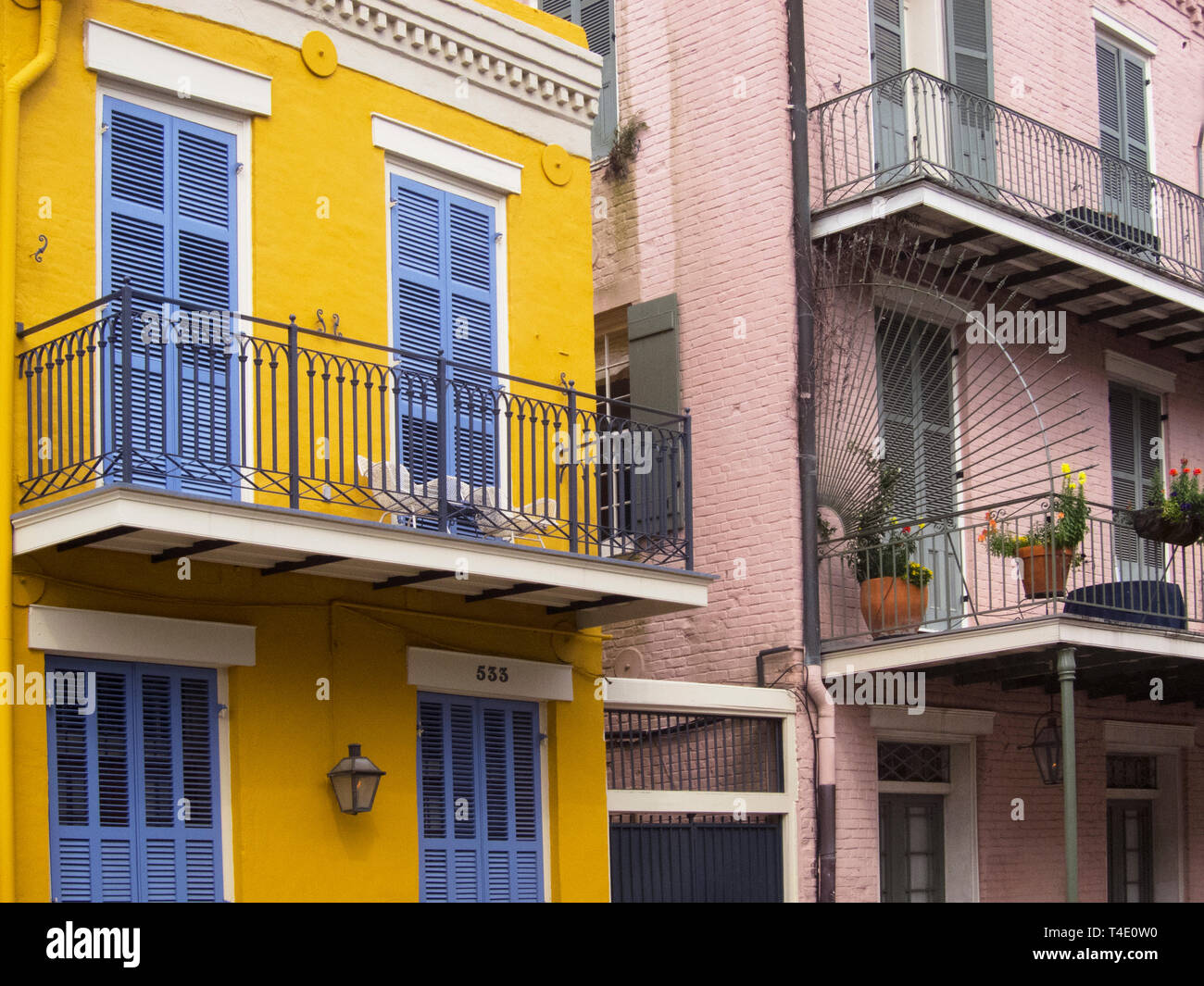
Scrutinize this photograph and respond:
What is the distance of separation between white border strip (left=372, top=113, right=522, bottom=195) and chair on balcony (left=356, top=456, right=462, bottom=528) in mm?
2070

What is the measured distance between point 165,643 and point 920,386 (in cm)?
724

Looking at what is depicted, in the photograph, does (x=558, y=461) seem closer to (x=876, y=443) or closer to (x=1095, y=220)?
(x=876, y=443)

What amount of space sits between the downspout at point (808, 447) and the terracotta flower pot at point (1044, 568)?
152 cm

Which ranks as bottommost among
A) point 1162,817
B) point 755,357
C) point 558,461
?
point 1162,817

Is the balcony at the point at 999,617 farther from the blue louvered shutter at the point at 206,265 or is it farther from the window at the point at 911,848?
the blue louvered shutter at the point at 206,265

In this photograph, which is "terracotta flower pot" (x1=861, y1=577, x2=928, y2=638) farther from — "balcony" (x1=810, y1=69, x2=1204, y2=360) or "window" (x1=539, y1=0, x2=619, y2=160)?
"window" (x1=539, y1=0, x2=619, y2=160)

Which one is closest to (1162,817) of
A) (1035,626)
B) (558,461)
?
(1035,626)

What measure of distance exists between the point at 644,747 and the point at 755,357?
309 centimetres

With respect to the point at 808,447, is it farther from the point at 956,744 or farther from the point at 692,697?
the point at 956,744

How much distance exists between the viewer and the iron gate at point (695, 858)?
11.9m

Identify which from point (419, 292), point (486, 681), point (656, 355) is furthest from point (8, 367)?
point (656, 355)

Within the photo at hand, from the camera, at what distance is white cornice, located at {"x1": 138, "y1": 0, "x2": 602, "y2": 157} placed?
417 inches

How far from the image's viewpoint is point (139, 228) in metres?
9.74

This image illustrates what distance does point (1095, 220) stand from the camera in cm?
1520
